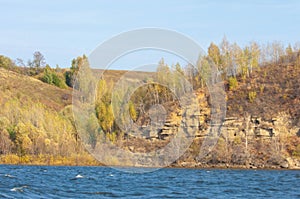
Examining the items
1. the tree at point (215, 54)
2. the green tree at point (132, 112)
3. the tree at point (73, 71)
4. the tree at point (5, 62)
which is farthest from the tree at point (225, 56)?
the tree at point (5, 62)

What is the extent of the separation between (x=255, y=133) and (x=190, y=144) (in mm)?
11811

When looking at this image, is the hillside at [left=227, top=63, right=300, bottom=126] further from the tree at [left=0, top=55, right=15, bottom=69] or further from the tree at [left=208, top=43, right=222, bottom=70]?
the tree at [left=0, top=55, right=15, bottom=69]

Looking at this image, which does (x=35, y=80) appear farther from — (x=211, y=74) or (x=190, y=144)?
(x=190, y=144)

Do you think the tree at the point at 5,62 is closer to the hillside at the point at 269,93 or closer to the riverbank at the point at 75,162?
the hillside at the point at 269,93

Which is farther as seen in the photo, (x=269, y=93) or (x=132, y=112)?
(x=269, y=93)

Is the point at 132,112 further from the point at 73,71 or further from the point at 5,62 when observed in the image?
the point at 5,62

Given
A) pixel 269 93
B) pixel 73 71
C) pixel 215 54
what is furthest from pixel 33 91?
pixel 269 93

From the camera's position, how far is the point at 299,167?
9662 cm

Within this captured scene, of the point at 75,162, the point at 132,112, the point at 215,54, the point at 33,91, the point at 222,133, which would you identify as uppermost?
the point at 215,54

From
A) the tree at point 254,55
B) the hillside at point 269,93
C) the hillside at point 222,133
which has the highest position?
the tree at point 254,55

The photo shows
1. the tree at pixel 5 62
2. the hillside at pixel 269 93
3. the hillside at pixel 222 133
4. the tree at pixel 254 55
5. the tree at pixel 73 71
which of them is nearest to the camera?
the hillside at pixel 222 133

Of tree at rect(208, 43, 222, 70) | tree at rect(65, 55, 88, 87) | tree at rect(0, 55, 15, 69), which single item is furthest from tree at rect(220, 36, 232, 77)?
tree at rect(0, 55, 15, 69)

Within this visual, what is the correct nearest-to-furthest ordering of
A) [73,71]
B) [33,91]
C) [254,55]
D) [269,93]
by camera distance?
[269,93] < [254,55] < [33,91] < [73,71]

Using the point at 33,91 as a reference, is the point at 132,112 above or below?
below
